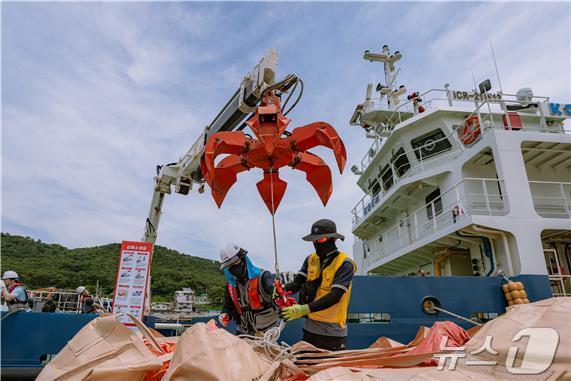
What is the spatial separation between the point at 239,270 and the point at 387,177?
8636 millimetres

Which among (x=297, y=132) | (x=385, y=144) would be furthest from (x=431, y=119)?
(x=297, y=132)

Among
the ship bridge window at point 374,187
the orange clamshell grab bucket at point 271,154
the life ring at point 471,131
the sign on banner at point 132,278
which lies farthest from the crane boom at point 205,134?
the ship bridge window at point 374,187

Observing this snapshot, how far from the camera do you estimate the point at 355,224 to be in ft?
39.6

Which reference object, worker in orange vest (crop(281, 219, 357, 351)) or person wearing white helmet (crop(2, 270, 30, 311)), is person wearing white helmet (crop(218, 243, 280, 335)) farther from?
person wearing white helmet (crop(2, 270, 30, 311))

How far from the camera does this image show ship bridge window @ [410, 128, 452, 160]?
9070 millimetres

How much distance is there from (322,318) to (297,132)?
1.74m

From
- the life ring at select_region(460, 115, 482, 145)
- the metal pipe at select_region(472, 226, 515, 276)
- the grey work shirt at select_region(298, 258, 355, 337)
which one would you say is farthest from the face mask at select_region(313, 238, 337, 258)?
the life ring at select_region(460, 115, 482, 145)

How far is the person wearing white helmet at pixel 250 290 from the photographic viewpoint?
2990 mm

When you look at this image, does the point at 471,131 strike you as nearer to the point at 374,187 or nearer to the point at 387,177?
the point at 387,177

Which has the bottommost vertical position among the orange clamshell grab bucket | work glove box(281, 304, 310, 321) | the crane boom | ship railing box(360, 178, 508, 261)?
work glove box(281, 304, 310, 321)

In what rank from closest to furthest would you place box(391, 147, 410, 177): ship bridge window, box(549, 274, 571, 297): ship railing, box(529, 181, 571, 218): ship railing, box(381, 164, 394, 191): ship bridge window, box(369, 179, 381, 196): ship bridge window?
box(549, 274, 571, 297): ship railing, box(529, 181, 571, 218): ship railing, box(391, 147, 410, 177): ship bridge window, box(381, 164, 394, 191): ship bridge window, box(369, 179, 381, 196): ship bridge window

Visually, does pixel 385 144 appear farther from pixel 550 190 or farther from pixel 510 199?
pixel 510 199
